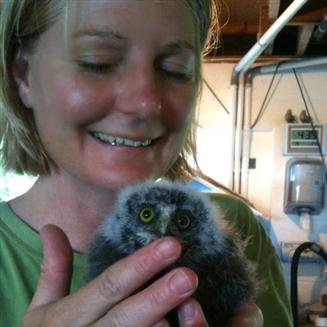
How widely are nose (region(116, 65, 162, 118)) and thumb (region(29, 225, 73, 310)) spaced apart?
Answer: 0.83 feet

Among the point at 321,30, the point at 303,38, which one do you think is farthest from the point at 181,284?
the point at 303,38

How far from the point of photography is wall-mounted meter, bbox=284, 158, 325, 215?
9.79 ft

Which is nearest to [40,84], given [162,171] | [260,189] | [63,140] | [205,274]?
[63,140]

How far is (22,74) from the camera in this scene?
2.88 feet

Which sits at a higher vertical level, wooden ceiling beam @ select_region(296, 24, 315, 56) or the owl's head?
wooden ceiling beam @ select_region(296, 24, 315, 56)

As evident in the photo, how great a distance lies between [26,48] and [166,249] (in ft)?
1.79

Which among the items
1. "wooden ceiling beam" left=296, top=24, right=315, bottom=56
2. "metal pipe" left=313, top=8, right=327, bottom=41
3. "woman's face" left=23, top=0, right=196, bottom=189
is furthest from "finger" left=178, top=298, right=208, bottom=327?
"wooden ceiling beam" left=296, top=24, right=315, bottom=56

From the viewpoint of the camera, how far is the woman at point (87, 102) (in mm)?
717

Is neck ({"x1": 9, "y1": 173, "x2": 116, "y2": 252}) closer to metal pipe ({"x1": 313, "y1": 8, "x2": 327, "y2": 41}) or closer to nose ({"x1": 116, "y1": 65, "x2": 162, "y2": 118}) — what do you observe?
nose ({"x1": 116, "y1": 65, "x2": 162, "y2": 118})

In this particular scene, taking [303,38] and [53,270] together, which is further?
[303,38]

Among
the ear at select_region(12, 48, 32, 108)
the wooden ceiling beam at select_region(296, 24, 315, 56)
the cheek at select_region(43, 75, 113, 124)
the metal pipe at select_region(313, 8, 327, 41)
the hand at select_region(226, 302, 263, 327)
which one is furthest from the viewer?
the wooden ceiling beam at select_region(296, 24, 315, 56)

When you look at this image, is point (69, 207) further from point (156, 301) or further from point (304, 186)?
point (304, 186)

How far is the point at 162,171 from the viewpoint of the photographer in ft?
2.79

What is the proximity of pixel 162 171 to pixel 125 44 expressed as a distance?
0.85ft
